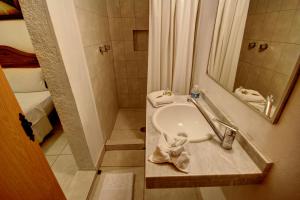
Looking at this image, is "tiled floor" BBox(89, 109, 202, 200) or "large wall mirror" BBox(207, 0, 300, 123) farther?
"tiled floor" BBox(89, 109, 202, 200)

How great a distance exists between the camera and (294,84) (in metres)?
0.48

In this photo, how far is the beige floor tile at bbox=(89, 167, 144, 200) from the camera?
1274 millimetres

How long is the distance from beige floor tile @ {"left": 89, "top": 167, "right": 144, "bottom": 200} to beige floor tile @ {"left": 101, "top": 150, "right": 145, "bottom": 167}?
0.16ft

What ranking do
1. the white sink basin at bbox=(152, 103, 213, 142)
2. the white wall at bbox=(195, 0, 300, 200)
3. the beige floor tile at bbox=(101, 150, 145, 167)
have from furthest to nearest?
the beige floor tile at bbox=(101, 150, 145, 167), the white sink basin at bbox=(152, 103, 213, 142), the white wall at bbox=(195, 0, 300, 200)

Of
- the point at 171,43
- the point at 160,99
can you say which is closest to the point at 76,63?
the point at 160,99

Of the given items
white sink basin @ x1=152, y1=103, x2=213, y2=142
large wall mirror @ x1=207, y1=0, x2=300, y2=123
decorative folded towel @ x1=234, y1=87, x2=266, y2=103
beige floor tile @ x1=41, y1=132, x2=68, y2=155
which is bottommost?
beige floor tile @ x1=41, y1=132, x2=68, y2=155

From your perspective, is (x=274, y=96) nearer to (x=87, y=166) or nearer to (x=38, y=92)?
(x=87, y=166)

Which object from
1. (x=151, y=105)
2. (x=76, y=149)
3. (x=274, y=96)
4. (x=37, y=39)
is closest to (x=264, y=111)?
(x=274, y=96)

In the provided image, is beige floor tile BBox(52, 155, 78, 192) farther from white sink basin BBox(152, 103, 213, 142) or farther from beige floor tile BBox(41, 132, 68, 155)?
white sink basin BBox(152, 103, 213, 142)

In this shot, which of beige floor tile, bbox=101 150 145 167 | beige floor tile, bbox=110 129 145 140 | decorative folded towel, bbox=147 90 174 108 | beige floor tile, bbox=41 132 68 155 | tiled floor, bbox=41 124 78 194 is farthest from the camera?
beige floor tile, bbox=110 129 145 140

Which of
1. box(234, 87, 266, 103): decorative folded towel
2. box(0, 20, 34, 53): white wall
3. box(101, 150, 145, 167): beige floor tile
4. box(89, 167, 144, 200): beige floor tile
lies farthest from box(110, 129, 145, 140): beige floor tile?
box(0, 20, 34, 53): white wall

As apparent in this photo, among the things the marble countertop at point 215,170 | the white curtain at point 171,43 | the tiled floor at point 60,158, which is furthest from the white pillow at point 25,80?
the marble countertop at point 215,170

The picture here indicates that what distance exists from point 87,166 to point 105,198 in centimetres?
34

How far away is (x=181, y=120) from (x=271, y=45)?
2.29ft
